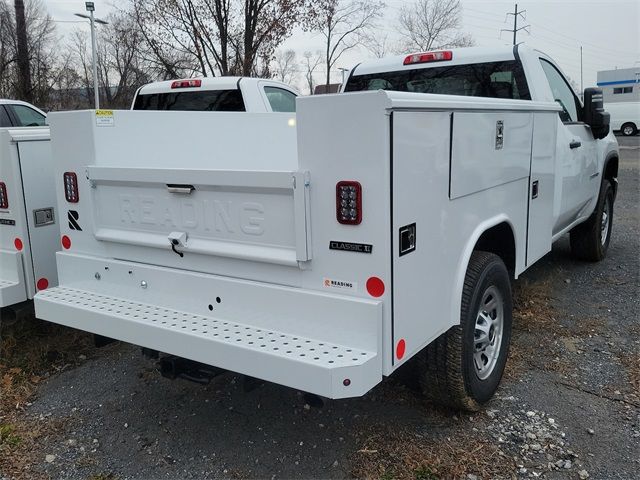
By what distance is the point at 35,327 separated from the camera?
15.4ft

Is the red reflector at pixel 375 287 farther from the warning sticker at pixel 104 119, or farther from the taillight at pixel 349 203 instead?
the warning sticker at pixel 104 119

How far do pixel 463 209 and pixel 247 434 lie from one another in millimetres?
1722

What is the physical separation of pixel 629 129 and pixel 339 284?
35405mm

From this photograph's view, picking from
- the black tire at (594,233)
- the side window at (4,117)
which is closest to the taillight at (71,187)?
the black tire at (594,233)

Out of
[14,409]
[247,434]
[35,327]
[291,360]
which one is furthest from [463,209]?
[35,327]

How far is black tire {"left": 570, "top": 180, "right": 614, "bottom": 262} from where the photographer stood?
6359 millimetres

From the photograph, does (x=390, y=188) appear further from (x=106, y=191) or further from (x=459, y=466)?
(x=106, y=191)

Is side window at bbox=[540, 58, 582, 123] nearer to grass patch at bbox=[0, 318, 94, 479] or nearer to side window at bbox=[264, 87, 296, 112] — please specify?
side window at bbox=[264, 87, 296, 112]

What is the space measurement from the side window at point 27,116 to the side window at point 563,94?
29.4 feet

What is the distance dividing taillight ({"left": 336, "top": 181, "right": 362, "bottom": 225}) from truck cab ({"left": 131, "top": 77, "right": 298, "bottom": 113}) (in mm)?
4345

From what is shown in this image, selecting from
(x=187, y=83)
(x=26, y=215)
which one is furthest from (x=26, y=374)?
(x=187, y=83)

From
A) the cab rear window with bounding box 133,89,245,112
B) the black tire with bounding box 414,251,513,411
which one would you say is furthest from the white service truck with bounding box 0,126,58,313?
the cab rear window with bounding box 133,89,245,112

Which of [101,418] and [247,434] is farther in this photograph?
[101,418]

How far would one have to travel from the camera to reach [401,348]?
2.54 m
